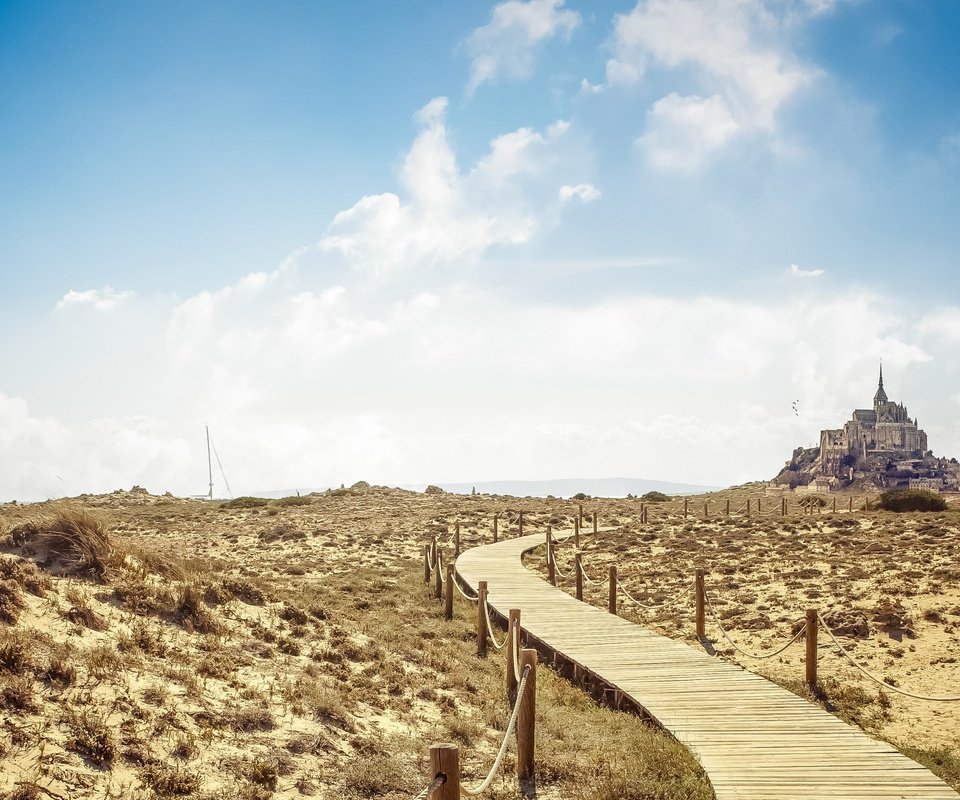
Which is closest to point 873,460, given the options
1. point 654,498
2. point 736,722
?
point 654,498

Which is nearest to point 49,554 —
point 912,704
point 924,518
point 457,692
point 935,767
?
point 457,692

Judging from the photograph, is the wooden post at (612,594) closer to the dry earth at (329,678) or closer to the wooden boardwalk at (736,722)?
the wooden boardwalk at (736,722)

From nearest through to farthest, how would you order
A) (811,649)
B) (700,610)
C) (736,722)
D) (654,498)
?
1. (736,722)
2. (811,649)
3. (700,610)
4. (654,498)

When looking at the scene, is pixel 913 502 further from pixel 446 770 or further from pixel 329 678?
pixel 446 770

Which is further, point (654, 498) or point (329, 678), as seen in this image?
point (654, 498)

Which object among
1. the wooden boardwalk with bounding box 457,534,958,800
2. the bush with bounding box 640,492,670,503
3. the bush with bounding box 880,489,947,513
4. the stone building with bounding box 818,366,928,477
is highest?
the stone building with bounding box 818,366,928,477

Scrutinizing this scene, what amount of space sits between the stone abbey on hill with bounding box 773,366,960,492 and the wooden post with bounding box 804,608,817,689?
122370mm

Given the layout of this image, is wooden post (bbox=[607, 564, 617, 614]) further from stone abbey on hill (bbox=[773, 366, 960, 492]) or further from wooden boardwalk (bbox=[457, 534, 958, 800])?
stone abbey on hill (bbox=[773, 366, 960, 492])

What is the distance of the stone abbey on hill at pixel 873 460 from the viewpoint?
133000 mm

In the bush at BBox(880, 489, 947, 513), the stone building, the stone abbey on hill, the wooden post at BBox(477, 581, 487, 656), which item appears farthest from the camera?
the stone building

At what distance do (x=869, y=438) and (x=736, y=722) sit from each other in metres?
185

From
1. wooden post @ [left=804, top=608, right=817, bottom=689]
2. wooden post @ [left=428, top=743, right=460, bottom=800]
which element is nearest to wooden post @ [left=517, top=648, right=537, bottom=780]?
wooden post @ [left=428, top=743, right=460, bottom=800]

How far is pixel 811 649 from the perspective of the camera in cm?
1275

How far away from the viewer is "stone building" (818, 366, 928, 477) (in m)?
152
